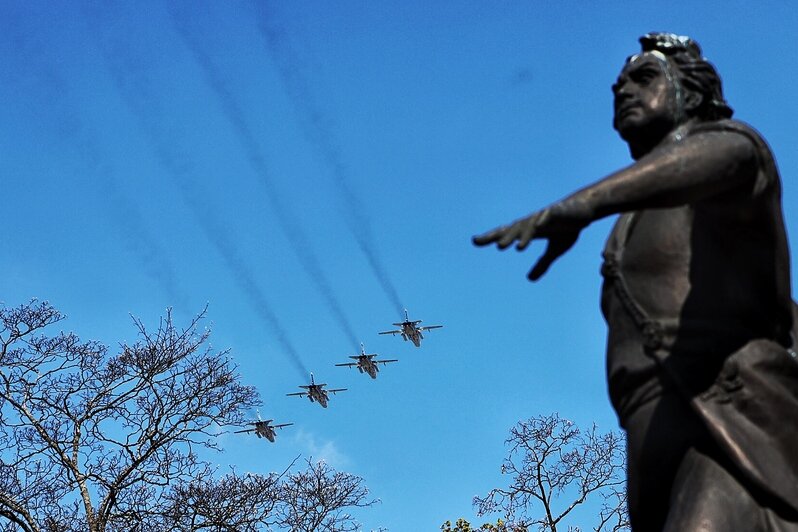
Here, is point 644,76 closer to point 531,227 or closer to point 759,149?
point 759,149

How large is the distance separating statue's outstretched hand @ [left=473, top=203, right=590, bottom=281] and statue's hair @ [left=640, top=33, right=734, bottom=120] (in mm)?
811

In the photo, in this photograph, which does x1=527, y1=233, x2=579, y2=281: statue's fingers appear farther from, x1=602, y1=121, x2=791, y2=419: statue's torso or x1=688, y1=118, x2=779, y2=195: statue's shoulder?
x1=688, y1=118, x2=779, y2=195: statue's shoulder

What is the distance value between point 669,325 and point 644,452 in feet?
1.21

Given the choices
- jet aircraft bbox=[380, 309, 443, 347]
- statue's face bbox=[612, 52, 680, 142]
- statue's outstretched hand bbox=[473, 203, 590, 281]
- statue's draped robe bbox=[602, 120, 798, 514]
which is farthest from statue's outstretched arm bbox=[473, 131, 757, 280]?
jet aircraft bbox=[380, 309, 443, 347]

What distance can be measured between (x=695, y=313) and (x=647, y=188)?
44cm

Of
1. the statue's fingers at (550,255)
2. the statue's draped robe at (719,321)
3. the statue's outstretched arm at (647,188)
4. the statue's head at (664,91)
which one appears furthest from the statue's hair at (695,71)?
→ the statue's fingers at (550,255)

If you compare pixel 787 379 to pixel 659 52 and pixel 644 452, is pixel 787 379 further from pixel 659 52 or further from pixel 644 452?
pixel 659 52

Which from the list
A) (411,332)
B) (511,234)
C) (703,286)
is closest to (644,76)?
(703,286)

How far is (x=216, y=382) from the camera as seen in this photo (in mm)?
20750

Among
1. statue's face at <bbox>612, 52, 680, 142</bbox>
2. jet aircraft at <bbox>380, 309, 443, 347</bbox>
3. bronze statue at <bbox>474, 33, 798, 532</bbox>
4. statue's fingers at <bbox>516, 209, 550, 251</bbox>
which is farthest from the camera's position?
jet aircraft at <bbox>380, 309, 443, 347</bbox>

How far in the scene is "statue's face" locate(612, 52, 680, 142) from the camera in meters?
3.54

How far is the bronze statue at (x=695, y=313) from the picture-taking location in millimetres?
3064

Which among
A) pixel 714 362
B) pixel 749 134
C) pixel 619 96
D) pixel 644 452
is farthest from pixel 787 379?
pixel 619 96

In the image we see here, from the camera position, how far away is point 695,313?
326cm
